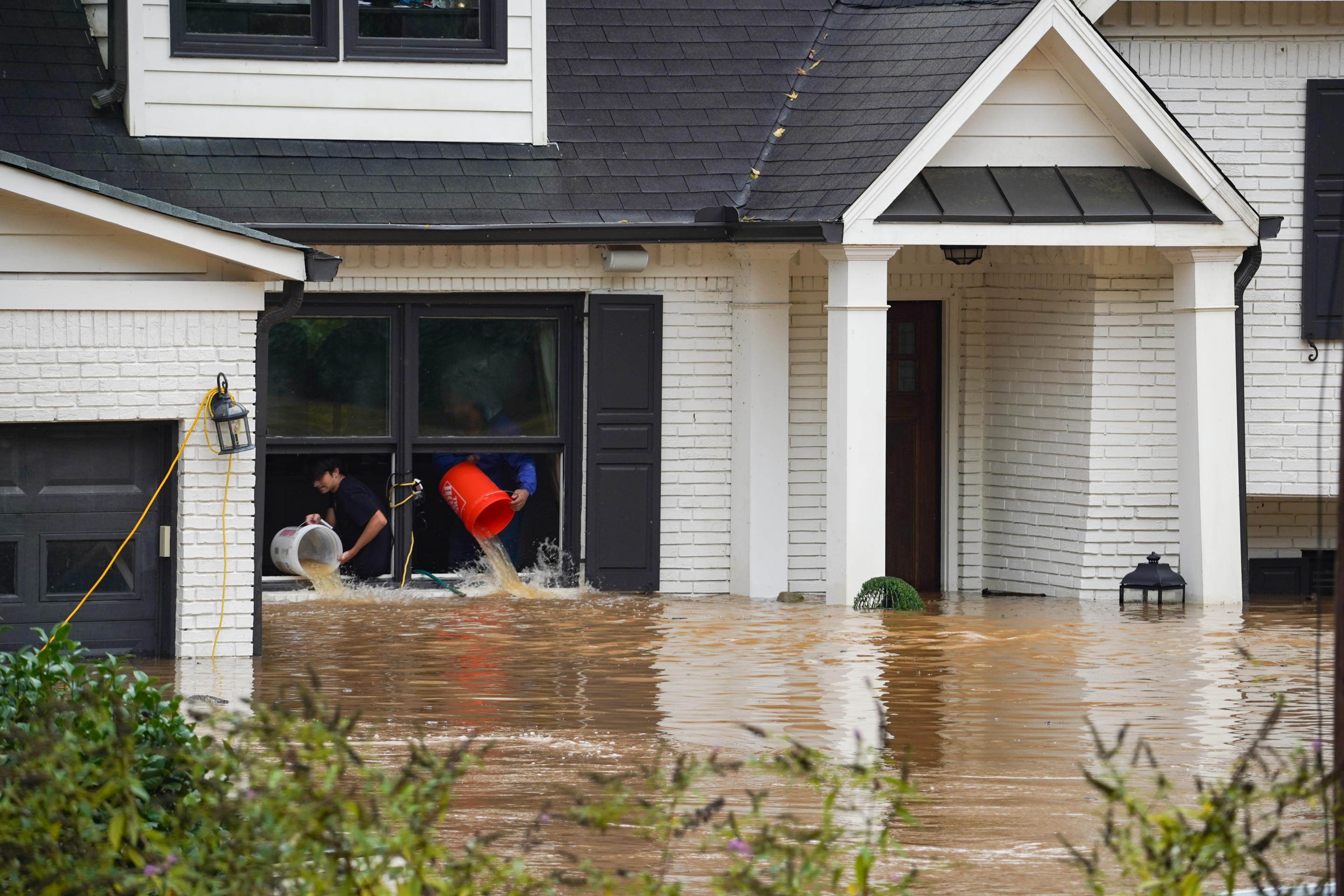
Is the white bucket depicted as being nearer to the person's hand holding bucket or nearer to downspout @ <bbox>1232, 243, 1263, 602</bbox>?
the person's hand holding bucket

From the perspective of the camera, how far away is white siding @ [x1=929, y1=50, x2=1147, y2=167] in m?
13.5

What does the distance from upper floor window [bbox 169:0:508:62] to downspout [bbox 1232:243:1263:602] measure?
213 inches

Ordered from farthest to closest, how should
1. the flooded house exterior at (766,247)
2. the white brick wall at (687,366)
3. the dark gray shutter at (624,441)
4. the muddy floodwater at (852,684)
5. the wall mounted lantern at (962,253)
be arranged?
the wall mounted lantern at (962,253) < the dark gray shutter at (624,441) < the white brick wall at (687,366) < the flooded house exterior at (766,247) < the muddy floodwater at (852,684)

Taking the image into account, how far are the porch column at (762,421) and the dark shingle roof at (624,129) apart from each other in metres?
0.67

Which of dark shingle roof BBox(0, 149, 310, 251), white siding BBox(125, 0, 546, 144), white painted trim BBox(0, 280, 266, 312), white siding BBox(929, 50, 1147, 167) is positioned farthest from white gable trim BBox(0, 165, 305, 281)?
white siding BBox(929, 50, 1147, 167)

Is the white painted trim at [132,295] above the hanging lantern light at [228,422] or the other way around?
above

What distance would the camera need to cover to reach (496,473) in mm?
14680

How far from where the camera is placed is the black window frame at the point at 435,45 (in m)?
14.1

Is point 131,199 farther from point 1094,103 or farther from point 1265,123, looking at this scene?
point 1265,123

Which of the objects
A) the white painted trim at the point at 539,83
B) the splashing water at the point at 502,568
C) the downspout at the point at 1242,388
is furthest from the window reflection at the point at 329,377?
the downspout at the point at 1242,388

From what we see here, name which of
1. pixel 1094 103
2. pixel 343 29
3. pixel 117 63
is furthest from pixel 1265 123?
pixel 117 63

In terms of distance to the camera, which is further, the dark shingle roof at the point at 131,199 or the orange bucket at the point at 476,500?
the orange bucket at the point at 476,500

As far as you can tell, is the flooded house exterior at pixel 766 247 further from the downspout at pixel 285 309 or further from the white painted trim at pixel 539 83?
the downspout at pixel 285 309

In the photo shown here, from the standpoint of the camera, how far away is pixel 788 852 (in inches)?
174
